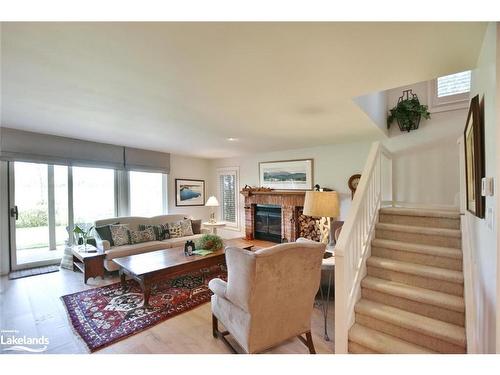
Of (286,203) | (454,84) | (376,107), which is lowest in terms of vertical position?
(286,203)

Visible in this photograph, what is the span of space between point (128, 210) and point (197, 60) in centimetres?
432

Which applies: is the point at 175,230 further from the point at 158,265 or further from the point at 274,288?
the point at 274,288

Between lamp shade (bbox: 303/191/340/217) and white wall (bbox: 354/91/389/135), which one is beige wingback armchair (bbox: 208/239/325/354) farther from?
white wall (bbox: 354/91/389/135)

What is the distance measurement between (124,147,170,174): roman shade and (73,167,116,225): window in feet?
1.38

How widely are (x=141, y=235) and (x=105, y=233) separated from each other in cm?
59

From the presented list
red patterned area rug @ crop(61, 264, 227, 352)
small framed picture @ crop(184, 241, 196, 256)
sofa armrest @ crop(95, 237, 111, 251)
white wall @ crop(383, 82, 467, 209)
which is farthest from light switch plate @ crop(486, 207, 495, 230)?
sofa armrest @ crop(95, 237, 111, 251)

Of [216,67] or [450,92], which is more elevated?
[450,92]

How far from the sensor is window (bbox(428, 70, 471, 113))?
3281 millimetres

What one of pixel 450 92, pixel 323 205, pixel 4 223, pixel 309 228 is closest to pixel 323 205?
pixel 323 205

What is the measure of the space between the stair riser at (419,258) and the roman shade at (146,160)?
4.67 meters

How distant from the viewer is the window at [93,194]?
14.3ft

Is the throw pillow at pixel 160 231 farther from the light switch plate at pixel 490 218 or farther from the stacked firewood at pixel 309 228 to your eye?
the light switch plate at pixel 490 218

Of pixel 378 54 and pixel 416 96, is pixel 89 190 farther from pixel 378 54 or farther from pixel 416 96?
pixel 416 96

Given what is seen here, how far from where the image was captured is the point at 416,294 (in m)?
1.84
